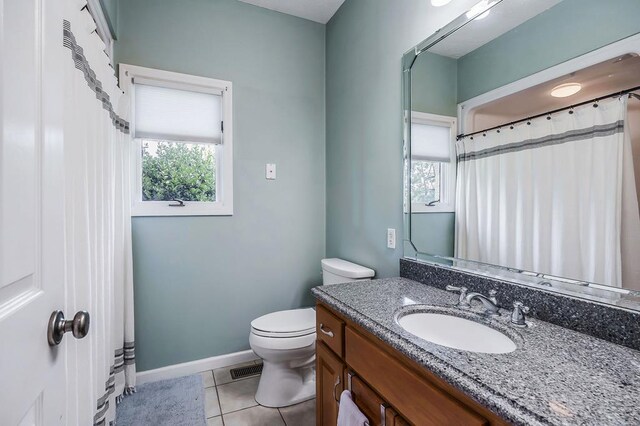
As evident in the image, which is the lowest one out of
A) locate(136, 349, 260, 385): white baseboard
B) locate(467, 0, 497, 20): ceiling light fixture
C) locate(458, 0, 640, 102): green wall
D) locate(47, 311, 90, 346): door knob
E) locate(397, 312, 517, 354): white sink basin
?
locate(136, 349, 260, 385): white baseboard

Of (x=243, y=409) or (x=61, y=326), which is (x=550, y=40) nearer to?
(x=61, y=326)

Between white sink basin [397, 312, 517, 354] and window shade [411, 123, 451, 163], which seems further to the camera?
window shade [411, 123, 451, 163]

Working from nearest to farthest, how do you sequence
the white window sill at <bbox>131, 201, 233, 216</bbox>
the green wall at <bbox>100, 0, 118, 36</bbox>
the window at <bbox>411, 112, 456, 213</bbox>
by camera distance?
the window at <bbox>411, 112, 456, 213</bbox>, the green wall at <bbox>100, 0, 118, 36</bbox>, the white window sill at <bbox>131, 201, 233, 216</bbox>

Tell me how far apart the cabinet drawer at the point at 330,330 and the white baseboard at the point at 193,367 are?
1.16 m

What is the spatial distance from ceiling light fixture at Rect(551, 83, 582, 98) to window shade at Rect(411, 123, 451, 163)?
459mm

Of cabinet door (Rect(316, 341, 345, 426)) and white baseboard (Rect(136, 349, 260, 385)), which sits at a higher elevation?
cabinet door (Rect(316, 341, 345, 426))

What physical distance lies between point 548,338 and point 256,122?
2.08m

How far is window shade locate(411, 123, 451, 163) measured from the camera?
1.43m

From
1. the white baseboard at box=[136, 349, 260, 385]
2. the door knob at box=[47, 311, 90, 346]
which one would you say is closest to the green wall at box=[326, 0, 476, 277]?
the white baseboard at box=[136, 349, 260, 385]

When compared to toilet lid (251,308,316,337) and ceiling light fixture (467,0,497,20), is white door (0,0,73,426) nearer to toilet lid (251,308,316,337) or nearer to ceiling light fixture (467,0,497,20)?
toilet lid (251,308,316,337)

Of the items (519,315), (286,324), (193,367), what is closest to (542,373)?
(519,315)

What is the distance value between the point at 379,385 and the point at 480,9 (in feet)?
4.81

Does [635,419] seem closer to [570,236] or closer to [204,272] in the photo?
[570,236]

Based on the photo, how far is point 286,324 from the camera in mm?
1763
